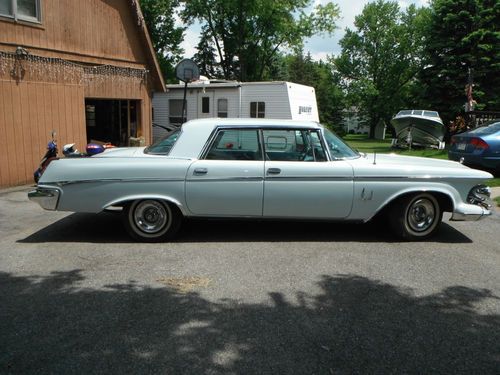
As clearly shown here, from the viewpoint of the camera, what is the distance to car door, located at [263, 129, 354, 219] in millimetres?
5523

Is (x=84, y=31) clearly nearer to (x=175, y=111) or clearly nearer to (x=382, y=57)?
(x=175, y=111)

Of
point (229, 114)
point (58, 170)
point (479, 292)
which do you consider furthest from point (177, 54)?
point (479, 292)

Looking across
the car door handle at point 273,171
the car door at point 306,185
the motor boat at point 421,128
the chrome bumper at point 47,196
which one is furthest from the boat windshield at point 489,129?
the chrome bumper at point 47,196

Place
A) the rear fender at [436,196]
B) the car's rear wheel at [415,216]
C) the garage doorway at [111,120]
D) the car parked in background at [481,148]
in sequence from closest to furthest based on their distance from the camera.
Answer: the rear fender at [436,196]
the car's rear wheel at [415,216]
the car parked in background at [481,148]
the garage doorway at [111,120]

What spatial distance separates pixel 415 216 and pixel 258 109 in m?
12.5

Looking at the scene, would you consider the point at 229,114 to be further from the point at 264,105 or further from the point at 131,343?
the point at 131,343

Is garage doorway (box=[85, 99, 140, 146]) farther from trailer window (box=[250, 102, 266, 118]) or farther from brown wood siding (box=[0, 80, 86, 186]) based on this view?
trailer window (box=[250, 102, 266, 118])

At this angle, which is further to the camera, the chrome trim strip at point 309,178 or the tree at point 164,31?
the tree at point 164,31

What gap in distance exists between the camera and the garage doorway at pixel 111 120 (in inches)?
576

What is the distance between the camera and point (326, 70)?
180 feet

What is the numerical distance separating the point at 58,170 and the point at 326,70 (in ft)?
172

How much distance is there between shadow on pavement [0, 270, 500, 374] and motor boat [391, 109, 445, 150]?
1669cm

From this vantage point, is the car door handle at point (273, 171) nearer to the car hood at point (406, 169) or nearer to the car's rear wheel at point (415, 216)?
the car hood at point (406, 169)

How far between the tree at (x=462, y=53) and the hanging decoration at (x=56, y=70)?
17270mm
